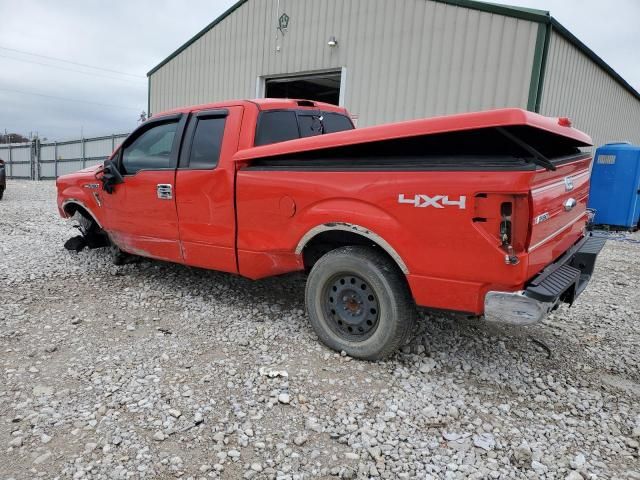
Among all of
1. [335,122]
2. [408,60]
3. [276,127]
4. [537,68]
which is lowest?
[276,127]

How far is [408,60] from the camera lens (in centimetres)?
958

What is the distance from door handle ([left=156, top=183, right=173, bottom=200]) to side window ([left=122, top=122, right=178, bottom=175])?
19cm

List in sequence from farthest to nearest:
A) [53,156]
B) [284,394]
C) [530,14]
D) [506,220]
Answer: [53,156] < [530,14] < [284,394] < [506,220]

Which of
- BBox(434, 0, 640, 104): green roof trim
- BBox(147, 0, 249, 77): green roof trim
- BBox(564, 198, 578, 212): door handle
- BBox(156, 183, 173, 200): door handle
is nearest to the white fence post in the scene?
BBox(147, 0, 249, 77): green roof trim

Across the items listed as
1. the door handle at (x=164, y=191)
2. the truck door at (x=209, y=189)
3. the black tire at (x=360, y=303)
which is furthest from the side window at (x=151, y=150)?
the black tire at (x=360, y=303)

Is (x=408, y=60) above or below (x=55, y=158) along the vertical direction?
above

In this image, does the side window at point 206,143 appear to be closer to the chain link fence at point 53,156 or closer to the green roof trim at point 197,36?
the green roof trim at point 197,36

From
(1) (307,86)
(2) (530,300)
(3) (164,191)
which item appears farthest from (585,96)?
(3) (164,191)

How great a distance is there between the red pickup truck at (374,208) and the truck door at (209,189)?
0.05 feet

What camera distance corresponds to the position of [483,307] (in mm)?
2768

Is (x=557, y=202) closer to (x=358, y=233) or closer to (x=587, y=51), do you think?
(x=358, y=233)

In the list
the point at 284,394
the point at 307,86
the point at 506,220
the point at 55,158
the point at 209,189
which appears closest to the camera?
the point at 506,220

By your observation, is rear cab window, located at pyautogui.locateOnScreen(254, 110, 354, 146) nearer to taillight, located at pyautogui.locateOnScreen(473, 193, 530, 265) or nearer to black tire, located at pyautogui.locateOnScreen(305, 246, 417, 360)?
A: black tire, located at pyautogui.locateOnScreen(305, 246, 417, 360)

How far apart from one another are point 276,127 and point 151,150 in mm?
1458
